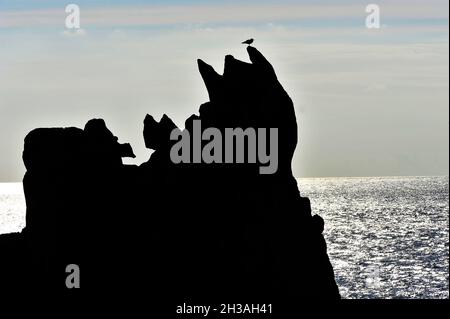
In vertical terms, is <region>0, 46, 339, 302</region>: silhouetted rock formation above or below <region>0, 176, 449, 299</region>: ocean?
above

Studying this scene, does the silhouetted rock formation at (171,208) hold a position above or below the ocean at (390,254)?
above

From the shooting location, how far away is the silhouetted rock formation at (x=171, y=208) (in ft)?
120

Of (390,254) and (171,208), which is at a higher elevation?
(171,208)

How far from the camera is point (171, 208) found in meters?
36.7

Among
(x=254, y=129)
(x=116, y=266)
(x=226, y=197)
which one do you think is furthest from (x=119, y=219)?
(x=254, y=129)

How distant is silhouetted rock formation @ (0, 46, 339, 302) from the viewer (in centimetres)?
3644

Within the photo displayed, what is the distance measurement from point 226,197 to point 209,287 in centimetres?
385

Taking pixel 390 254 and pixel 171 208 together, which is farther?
pixel 390 254

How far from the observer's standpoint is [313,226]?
3872cm

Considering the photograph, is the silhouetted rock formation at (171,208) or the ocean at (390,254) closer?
the silhouetted rock formation at (171,208)

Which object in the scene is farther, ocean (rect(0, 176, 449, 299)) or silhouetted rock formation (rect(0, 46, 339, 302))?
ocean (rect(0, 176, 449, 299))
